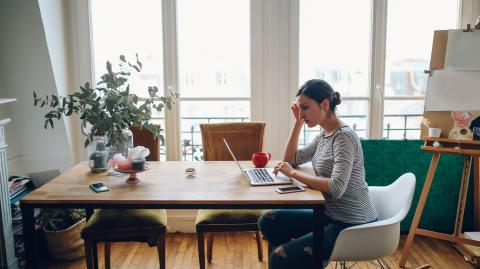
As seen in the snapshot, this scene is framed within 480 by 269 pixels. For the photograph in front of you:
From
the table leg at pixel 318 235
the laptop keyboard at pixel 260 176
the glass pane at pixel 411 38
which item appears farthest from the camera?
the glass pane at pixel 411 38

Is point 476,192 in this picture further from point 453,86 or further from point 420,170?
point 453,86

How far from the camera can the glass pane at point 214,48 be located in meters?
3.27

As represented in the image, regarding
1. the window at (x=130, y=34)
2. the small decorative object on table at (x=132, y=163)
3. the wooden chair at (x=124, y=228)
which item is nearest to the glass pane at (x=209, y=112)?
the window at (x=130, y=34)

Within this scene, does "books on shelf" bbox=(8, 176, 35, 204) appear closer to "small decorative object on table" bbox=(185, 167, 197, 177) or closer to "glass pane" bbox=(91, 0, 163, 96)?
"glass pane" bbox=(91, 0, 163, 96)

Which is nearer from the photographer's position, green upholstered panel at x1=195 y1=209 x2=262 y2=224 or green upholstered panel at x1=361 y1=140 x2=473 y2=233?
green upholstered panel at x1=195 y1=209 x2=262 y2=224

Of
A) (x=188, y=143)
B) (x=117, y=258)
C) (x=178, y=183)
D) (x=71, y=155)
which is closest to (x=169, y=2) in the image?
(x=188, y=143)

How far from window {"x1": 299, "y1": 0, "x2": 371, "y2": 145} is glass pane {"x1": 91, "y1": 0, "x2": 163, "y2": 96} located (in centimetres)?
110

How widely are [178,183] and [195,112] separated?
1.34m

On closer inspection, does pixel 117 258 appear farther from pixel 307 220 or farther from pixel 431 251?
pixel 431 251

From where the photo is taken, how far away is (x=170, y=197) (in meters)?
1.91

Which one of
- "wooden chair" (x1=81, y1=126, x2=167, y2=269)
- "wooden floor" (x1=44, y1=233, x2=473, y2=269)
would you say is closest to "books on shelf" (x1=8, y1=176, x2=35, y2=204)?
"wooden floor" (x1=44, y1=233, x2=473, y2=269)

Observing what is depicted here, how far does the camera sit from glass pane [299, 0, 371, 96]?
128 inches

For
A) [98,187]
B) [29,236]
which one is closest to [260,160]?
[98,187]

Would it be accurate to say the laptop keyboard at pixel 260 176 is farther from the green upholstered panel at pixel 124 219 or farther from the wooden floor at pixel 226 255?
the wooden floor at pixel 226 255
